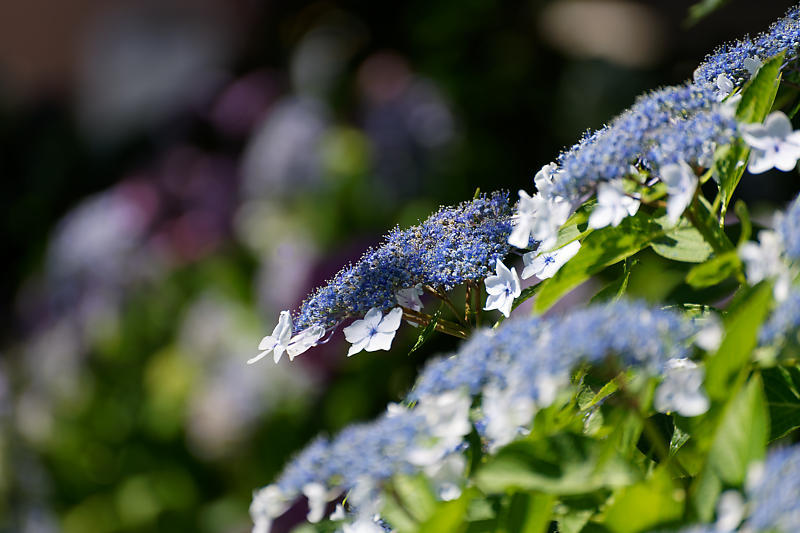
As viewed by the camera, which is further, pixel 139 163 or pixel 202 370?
pixel 139 163

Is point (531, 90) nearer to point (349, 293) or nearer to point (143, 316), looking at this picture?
point (143, 316)

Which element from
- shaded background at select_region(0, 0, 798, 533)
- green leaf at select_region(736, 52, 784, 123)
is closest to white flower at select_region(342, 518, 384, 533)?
green leaf at select_region(736, 52, 784, 123)

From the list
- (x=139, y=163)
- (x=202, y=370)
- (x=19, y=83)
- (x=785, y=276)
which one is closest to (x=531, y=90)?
(x=202, y=370)

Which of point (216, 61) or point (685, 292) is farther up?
point (216, 61)

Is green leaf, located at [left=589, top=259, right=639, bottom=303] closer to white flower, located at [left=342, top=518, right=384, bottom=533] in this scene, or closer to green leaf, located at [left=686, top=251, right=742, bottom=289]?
green leaf, located at [left=686, top=251, right=742, bottom=289]

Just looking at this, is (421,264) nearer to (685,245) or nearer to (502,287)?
(502,287)

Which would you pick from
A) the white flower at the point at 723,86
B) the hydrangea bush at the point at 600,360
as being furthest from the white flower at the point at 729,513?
the white flower at the point at 723,86
